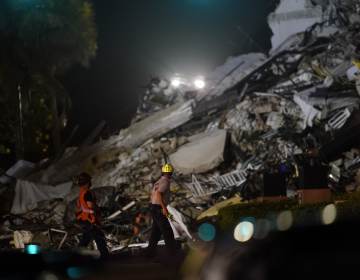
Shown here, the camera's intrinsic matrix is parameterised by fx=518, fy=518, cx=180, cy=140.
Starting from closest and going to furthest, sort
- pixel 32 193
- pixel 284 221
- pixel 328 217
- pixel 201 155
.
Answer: pixel 328 217 → pixel 284 221 → pixel 201 155 → pixel 32 193

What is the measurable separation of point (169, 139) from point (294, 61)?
5.89 m

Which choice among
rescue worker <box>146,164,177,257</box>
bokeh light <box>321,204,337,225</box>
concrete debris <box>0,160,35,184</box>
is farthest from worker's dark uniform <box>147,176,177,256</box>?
concrete debris <box>0,160,35,184</box>

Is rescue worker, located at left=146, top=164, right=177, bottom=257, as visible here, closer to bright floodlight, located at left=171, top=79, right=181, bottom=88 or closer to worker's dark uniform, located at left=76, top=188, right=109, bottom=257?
worker's dark uniform, located at left=76, top=188, right=109, bottom=257

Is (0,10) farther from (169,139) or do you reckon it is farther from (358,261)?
(358,261)

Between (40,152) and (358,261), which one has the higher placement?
(40,152)

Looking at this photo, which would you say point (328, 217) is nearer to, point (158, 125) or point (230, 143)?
point (230, 143)

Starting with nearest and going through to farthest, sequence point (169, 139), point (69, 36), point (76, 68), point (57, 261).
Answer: point (57, 261), point (169, 139), point (69, 36), point (76, 68)

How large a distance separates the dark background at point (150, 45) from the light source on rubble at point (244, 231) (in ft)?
72.4

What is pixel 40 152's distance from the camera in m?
23.7

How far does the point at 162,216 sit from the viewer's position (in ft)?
28.3

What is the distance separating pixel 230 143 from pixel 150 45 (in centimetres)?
1324

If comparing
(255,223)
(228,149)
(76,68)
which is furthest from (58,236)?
(76,68)

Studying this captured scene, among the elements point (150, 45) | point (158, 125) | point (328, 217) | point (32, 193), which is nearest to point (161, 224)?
point (328, 217)

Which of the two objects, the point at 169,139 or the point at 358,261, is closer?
the point at 358,261
